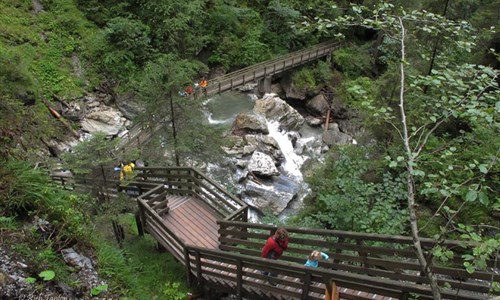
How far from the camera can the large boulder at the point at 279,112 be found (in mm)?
22594

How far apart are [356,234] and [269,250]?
4.96 ft

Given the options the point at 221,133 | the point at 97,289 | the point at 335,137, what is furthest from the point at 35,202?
the point at 335,137

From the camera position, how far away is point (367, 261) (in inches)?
240

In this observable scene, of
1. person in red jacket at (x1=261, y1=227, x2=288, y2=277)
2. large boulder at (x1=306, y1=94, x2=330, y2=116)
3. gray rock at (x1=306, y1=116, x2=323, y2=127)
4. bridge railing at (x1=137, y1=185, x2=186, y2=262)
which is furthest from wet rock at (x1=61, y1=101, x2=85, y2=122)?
person in red jacket at (x1=261, y1=227, x2=288, y2=277)

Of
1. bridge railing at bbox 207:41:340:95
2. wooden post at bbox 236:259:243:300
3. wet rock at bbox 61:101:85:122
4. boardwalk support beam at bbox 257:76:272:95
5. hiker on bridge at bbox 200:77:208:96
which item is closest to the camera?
wooden post at bbox 236:259:243:300

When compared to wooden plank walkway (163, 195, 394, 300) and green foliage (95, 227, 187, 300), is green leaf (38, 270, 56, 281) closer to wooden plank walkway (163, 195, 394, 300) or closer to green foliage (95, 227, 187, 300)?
green foliage (95, 227, 187, 300)

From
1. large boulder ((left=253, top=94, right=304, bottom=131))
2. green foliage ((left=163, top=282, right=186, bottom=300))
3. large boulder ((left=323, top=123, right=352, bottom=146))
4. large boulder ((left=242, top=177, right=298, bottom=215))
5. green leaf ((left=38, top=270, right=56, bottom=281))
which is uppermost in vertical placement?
green leaf ((left=38, top=270, right=56, bottom=281))

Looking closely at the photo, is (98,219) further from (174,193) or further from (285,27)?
(285,27)

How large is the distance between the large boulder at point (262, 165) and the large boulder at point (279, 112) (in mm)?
3807

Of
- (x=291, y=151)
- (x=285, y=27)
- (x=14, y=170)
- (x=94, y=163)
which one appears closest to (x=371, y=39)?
(x=285, y=27)

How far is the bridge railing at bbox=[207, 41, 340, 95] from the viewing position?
872 inches

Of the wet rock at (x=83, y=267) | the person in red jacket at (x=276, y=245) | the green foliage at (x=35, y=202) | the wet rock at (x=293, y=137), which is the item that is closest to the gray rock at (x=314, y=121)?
the wet rock at (x=293, y=137)

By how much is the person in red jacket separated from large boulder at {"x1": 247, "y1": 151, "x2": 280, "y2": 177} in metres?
11.9

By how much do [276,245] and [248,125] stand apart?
14764mm
